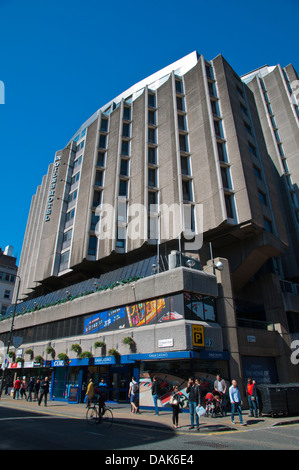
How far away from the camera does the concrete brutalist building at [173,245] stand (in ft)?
71.7

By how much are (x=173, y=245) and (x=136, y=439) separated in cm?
2219

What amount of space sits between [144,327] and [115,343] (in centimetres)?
324

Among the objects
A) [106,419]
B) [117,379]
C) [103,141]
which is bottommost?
[106,419]

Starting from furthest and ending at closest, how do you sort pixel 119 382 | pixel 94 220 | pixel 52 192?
pixel 52 192, pixel 94 220, pixel 119 382

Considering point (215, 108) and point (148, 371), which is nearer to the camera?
point (148, 371)

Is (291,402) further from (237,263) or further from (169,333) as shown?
(237,263)

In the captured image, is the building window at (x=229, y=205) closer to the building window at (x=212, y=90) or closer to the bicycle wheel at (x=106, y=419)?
the building window at (x=212, y=90)

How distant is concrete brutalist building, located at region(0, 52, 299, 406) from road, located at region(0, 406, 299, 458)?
7.45 m

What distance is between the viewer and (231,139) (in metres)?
31.9

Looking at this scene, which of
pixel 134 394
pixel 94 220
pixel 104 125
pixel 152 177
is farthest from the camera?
pixel 104 125

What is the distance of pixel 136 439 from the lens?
32.5 ft

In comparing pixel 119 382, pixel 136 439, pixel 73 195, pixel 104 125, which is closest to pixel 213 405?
pixel 136 439

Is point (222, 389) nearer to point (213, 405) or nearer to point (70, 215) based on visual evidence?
point (213, 405)
